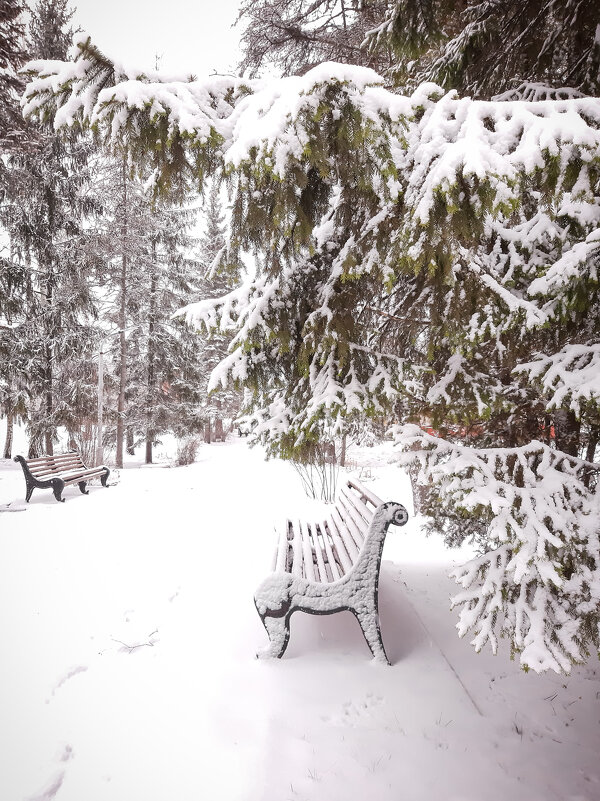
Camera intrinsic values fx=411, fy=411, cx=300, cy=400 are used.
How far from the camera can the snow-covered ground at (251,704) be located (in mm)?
2141

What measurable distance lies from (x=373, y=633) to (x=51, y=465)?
827 cm

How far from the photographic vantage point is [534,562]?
6.98ft

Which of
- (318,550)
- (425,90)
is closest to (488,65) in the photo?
(425,90)

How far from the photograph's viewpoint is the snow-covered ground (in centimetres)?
214

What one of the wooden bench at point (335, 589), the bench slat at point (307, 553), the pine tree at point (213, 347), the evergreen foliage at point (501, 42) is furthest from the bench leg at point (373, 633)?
the pine tree at point (213, 347)

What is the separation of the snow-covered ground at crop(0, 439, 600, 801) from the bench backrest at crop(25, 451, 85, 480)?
13.1ft

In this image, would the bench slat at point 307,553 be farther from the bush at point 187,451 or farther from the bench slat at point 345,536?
the bush at point 187,451

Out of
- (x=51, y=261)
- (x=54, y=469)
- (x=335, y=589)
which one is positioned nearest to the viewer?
(x=335, y=589)

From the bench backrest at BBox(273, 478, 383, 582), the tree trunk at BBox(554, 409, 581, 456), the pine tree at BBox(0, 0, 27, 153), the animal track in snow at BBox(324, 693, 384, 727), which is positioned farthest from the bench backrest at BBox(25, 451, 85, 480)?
the tree trunk at BBox(554, 409, 581, 456)

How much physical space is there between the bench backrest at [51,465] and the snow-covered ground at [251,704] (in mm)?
3997

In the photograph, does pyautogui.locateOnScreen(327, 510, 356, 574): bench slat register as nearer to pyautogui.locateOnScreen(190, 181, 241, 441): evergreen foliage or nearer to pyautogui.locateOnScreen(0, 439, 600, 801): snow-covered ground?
pyautogui.locateOnScreen(0, 439, 600, 801): snow-covered ground

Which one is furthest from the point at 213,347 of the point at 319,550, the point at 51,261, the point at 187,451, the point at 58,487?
the point at 319,550

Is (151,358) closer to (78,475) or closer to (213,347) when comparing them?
(213,347)

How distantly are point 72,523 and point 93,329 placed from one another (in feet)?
25.6
